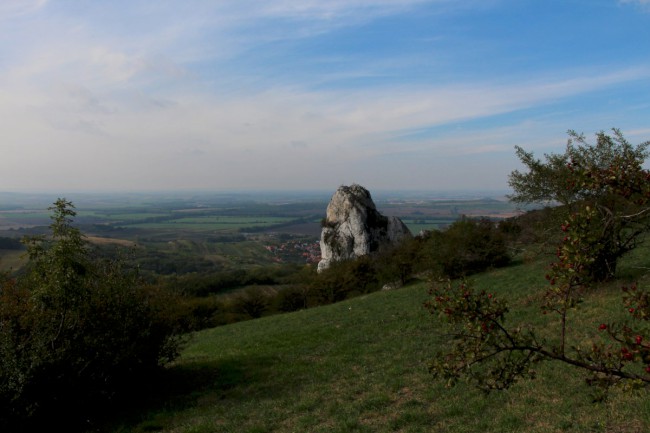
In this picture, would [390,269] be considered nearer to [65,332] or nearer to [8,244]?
[65,332]

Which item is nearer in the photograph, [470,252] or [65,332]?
[65,332]

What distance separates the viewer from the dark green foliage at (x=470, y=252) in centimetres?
3941

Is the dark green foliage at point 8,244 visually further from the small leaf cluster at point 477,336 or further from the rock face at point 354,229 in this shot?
the small leaf cluster at point 477,336

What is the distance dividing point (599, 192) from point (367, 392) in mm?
8408

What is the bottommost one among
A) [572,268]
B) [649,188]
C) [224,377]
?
[224,377]

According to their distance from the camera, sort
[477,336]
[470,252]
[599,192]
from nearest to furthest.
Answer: [477,336] < [599,192] < [470,252]

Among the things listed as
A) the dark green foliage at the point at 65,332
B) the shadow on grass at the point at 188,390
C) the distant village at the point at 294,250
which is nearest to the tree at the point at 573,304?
the shadow on grass at the point at 188,390

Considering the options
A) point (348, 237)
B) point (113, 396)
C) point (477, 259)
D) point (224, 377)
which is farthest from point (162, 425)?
point (348, 237)

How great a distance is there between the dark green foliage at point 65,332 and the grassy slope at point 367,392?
195cm

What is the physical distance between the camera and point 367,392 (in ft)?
41.1

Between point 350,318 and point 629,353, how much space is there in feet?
76.5

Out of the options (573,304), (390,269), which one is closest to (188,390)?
(573,304)

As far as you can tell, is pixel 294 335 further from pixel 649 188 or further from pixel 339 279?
pixel 339 279

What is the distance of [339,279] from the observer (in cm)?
5325
